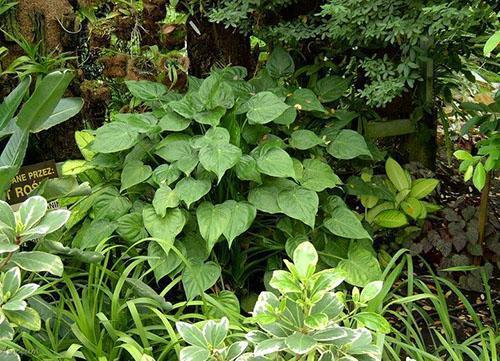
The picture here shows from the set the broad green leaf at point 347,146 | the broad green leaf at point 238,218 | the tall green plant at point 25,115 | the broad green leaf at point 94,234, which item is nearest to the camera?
the tall green plant at point 25,115

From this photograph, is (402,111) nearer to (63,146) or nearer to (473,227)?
(473,227)

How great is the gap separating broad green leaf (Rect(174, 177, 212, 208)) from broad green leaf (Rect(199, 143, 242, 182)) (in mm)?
90

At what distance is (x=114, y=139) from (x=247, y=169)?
1.72 ft

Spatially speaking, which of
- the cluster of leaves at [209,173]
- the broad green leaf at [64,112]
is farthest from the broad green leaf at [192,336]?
the broad green leaf at [64,112]

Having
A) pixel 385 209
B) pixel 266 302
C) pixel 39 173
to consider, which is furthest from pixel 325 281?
pixel 39 173

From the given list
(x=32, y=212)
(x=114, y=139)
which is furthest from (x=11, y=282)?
(x=114, y=139)

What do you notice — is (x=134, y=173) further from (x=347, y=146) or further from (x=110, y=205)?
(x=347, y=146)

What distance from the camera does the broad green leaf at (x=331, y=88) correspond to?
2.64 metres

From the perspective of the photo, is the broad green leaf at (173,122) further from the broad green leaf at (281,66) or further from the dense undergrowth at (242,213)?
the broad green leaf at (281,66)

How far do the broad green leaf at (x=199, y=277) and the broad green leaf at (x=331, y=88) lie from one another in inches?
35.8

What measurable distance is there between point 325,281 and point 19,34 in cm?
204

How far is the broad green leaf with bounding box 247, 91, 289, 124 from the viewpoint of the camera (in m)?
2.29

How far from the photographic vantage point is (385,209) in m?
2.68

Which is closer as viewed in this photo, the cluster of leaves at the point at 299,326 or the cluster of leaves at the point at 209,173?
the cluster of leaves at the point at 299,326
